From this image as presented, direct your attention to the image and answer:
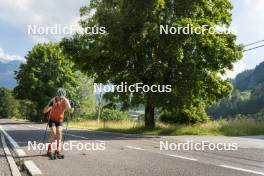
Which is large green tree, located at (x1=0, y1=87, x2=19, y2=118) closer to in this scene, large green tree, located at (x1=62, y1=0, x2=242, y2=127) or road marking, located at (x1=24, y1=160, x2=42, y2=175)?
large green tree, located at (x1=62, y1=0, x2=242, y2=127)

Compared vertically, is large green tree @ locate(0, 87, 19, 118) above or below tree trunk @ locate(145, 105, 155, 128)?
above

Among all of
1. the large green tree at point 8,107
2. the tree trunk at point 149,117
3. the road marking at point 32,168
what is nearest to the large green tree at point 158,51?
the tree trunk at point 149,117

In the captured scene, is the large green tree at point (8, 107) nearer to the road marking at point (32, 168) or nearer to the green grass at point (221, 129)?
the green grass at point (221, 129)

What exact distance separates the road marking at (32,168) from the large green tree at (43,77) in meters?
56.4

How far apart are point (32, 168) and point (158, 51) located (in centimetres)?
1815

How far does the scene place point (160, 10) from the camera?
2336 cm

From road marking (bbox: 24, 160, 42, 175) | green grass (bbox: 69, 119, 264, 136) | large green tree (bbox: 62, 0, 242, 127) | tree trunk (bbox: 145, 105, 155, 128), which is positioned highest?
large green tree (bbox: 62, 0, 242, 127)

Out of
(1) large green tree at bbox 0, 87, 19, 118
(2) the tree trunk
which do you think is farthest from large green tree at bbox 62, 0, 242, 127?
Result: (1) large green tree at bbox 0, 87, 19, 118

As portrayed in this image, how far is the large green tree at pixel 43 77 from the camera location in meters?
64.6

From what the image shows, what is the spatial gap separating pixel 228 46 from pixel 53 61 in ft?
150

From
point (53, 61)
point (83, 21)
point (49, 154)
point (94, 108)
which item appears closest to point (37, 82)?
point (53, 61)

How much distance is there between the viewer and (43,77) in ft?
218

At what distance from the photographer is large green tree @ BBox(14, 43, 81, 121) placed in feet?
212

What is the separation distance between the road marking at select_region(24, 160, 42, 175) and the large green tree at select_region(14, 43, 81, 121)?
5642 centimetres
